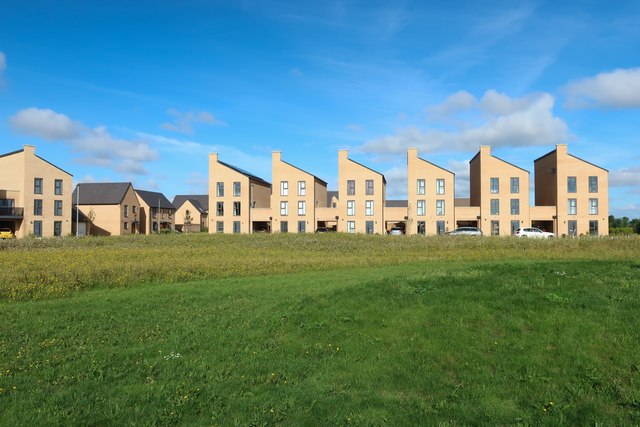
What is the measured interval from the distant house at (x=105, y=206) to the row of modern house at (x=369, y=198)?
21.7ft

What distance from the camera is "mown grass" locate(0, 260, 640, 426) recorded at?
568 cm

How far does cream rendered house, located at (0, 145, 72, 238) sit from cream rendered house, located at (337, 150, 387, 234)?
38448 millimetres

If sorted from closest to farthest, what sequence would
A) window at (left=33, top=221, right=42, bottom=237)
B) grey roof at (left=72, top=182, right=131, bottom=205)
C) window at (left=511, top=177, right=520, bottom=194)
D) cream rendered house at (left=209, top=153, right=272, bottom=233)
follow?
window at (left=511, top=177, right=520, bottom=194) < cream rendered house at (left=209, top=153, right=272, bottom=233) < window at (left=33, top=221, right=42, bottom=237) < grey roof at (left=72, top=182, right=131, bottom=205)

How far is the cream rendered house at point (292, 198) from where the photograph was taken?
196 ft

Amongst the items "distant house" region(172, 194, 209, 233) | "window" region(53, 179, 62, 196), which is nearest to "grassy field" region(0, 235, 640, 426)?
"window" region(53, 179, 62, 196)

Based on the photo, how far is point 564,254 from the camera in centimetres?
2448

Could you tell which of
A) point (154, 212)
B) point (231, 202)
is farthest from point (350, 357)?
point (154, 212)

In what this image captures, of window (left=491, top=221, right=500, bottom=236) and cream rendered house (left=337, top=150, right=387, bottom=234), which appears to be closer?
window (left=491, top=221, right=500, bottom=236)

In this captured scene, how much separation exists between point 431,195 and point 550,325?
5070 centimetres

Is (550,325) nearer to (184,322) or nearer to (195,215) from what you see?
(184,322)

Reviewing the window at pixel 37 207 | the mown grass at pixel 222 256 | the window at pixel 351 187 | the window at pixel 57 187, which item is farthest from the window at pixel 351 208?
the window at pixel 37 207

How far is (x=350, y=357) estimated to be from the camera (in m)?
7.37

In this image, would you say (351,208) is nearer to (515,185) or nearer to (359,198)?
(359,198)

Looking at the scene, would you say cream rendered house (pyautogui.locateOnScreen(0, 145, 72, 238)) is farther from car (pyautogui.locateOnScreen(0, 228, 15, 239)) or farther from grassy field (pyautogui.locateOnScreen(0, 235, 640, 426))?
grassy field (pyautogui.locateOnScreen(0, 235, 640, 426))
